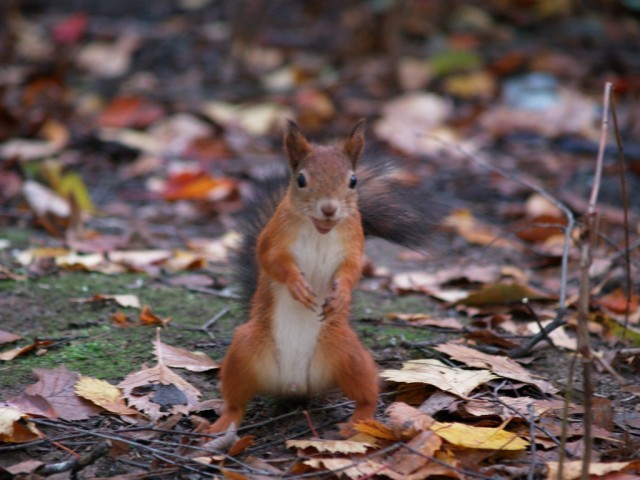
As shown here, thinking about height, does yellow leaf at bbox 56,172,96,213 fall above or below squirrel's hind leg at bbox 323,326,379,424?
below

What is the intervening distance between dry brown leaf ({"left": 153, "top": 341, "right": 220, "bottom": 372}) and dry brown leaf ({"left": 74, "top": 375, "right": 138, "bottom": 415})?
0.19 meters

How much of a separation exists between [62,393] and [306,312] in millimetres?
684

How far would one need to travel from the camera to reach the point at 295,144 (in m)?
2.22

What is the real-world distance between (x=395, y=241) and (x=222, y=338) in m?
0.64

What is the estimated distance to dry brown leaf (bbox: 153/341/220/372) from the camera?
8.27ft

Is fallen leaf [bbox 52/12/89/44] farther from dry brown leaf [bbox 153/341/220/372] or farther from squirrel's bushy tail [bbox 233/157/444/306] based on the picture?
dry brown leaf [bbox 153/341/220/372]

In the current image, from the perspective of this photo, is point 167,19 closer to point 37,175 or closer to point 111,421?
point 37,175

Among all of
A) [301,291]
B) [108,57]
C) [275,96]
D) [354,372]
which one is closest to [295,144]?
[301,291]

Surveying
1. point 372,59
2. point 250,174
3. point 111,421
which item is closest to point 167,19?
point 372,59

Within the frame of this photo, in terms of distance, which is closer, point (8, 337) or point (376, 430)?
point (376, 430)

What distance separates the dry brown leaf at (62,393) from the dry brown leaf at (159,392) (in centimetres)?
11

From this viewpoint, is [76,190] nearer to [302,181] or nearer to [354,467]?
[302,181]

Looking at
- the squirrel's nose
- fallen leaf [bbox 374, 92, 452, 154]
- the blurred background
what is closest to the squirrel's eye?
the squirrel's nose

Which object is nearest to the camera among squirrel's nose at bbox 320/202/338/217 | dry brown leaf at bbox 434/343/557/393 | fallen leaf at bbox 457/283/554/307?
squirrel's nose at bbox 320/202/338/217
